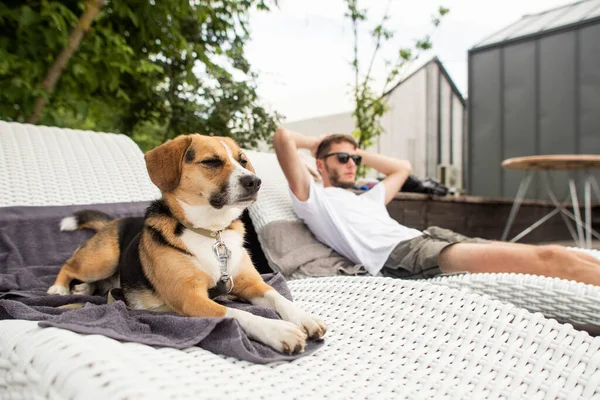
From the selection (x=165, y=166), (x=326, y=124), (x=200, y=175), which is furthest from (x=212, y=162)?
(x=326, y=124)

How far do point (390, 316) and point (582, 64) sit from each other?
25.5 ft

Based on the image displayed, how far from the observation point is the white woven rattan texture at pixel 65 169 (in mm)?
2430

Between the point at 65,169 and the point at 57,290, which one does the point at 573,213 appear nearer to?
the point at 65,169

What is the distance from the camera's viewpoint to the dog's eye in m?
1.72

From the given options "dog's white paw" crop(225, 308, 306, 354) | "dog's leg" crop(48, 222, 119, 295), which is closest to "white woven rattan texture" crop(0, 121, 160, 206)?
"dog's leg" crop(48, 222, 119, 295)

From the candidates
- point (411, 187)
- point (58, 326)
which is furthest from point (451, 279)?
point (411, 187)

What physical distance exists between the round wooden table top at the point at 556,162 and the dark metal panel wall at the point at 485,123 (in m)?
2.71

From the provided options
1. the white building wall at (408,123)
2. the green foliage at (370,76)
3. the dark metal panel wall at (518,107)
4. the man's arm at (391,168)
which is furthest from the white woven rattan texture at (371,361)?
the dark metal panel wall at (518,107)

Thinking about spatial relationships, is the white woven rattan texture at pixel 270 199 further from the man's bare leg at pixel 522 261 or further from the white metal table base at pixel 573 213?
the white metal table base at pixel 573 213

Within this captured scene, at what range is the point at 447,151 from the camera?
8289 mm

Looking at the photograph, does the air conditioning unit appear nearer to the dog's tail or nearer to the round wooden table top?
the round wooden table top

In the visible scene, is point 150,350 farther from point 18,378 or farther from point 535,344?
point 535,344

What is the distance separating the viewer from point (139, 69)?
3.24 meters

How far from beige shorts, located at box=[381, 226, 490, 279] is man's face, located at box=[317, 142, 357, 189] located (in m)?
0.73
